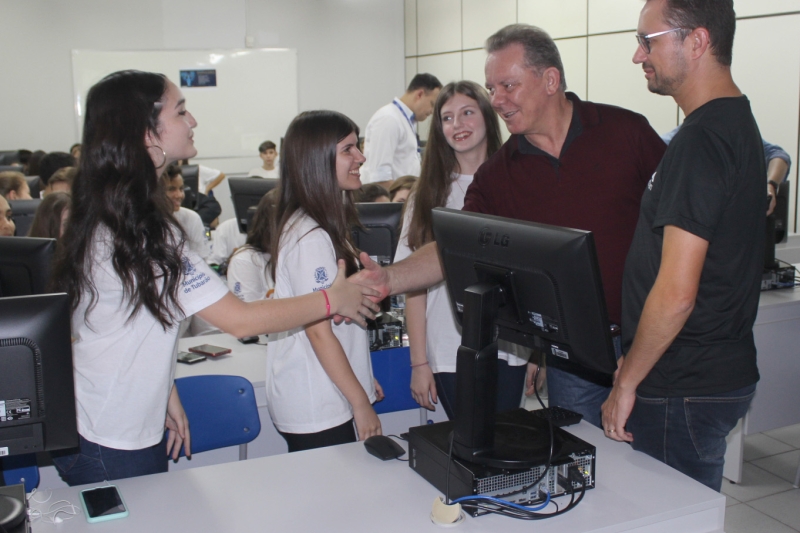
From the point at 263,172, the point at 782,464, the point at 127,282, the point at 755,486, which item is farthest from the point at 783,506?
the point at 263,172

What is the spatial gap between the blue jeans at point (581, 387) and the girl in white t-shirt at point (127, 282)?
84 cm

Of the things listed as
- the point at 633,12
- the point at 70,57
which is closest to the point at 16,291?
the point at 633,12

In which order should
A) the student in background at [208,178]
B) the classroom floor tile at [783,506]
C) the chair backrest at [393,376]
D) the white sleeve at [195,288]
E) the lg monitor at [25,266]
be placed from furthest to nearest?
the student in background at [208,178] → the classroom floor tile at [783,506] → the chair backrest at [393,376] → the lg monitor at [25,266] → the white sleeve at [195,288]

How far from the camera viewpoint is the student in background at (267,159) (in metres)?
8.41

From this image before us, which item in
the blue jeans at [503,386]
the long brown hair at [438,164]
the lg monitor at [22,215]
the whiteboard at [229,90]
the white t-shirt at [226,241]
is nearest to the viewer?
the blue jeans at [503,386]

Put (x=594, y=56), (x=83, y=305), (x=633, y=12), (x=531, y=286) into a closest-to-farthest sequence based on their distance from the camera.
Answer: (x=531, y=286), (x=83, y=305), (x=633, y=12), (x=594, y=56)

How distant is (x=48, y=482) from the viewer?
230 centimetres

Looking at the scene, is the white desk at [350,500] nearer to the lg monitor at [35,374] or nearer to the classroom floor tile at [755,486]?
the lg monitor at [35,374]

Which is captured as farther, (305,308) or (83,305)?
(305,308)

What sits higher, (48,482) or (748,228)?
(748,228)

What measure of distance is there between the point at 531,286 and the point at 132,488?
89cm

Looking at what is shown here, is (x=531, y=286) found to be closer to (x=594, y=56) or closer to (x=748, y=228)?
(x=748, y=228)

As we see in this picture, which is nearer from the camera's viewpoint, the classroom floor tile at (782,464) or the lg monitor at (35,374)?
the lg monitor at (35,374)

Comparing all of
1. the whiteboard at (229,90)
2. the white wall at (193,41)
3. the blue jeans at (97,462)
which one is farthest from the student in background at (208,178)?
the blue jeans at (97,462)
